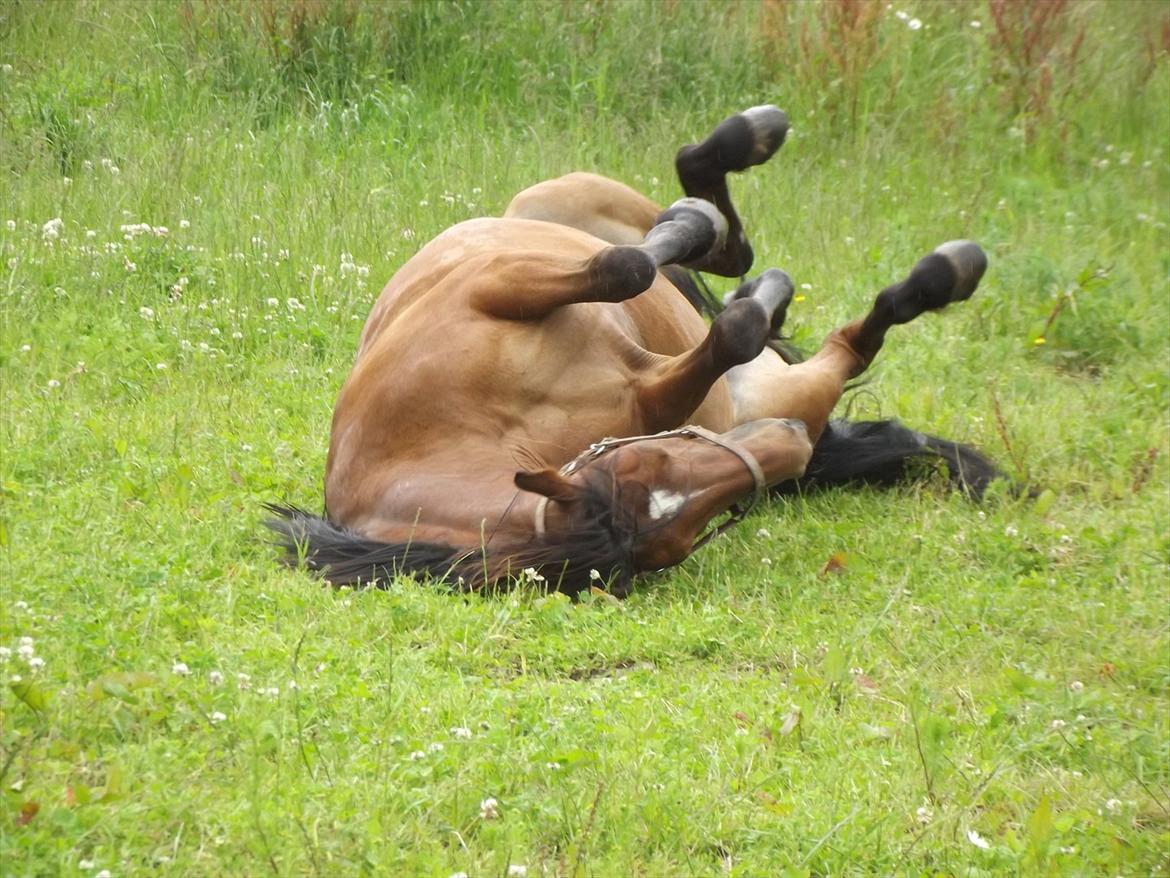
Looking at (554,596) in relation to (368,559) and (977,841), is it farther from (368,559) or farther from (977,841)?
(977,841)

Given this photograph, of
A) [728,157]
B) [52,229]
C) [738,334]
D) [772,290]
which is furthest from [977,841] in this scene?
[52,229]

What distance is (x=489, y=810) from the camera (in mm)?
2924

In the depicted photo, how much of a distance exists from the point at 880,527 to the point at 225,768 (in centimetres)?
286

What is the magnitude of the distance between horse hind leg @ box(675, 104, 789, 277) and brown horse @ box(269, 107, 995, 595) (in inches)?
31.6

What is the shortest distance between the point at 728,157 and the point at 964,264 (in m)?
1.08

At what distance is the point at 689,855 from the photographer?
2924 millimetres

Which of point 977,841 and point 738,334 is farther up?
point 738,334

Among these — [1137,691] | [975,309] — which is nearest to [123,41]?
[975,309]

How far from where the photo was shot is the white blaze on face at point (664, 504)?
13.4 feet

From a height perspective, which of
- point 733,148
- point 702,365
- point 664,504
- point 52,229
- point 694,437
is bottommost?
point 52,229

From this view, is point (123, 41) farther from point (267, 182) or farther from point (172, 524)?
point (172, 524)

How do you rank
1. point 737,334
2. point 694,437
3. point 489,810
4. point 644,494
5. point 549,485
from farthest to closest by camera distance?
point 737,334 < point 694,437 < point 644,494 < point 549,485 < point 489,810

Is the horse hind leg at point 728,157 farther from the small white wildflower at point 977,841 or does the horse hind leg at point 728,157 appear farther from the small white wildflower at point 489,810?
the small white wildflower at point 489,810

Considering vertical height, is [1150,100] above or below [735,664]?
above
